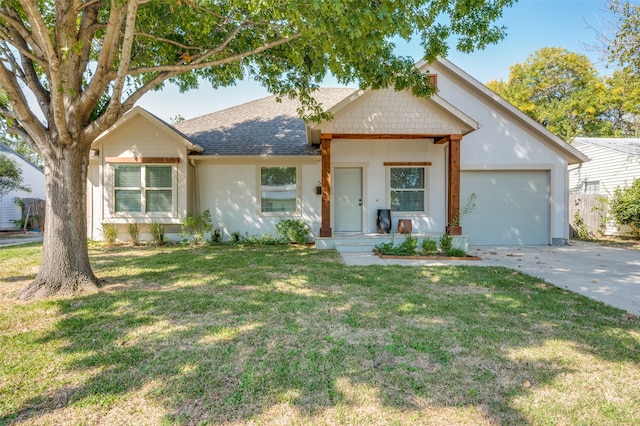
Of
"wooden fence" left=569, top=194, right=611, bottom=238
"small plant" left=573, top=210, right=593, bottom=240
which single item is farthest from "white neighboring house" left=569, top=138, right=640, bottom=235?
"small plant" left=573, top=210, right=593, bottom=240

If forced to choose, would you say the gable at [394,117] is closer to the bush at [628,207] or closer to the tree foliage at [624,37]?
the tree foliage at [624,37]

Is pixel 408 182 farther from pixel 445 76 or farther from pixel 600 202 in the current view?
pixel 600 202

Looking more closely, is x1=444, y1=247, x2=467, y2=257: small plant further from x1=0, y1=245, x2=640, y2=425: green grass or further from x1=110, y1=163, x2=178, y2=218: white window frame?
x1=110, y1=163, x2=178, y2=218: white window frame

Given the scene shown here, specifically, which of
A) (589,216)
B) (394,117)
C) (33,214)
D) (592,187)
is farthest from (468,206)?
(33,214)

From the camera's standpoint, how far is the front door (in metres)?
10.5

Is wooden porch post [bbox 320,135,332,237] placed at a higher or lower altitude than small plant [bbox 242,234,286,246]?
higher

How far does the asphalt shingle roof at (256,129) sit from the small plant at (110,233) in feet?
11.9

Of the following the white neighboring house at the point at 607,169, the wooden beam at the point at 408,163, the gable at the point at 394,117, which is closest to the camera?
the gable at the point at 394,117

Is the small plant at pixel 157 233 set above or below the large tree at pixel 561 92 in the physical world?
below

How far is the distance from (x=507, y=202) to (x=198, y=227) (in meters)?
10.3

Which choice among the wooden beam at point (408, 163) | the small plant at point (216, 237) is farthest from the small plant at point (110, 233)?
the wooden beam at point (408, 163)

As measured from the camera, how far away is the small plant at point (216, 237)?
34.1 ft

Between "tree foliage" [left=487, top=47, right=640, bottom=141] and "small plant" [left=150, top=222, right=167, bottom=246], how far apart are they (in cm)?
2903

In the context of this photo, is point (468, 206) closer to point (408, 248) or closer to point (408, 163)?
point (408, 163)
